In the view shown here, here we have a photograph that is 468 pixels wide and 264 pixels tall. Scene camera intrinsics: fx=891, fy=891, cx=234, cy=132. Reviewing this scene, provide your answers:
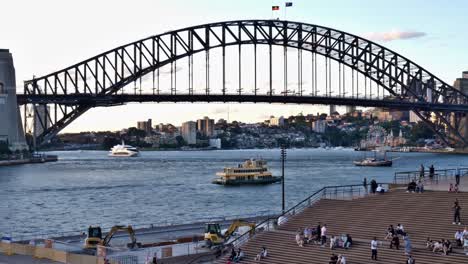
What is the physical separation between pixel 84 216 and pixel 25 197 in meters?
15.2

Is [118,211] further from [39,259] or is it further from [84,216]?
[39,259]

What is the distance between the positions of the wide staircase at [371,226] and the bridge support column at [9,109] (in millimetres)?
92600

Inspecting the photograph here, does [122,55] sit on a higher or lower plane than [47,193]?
higher

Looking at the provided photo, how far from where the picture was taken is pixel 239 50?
115750 mm

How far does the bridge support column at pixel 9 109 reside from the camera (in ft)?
395

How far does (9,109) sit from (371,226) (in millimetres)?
96814

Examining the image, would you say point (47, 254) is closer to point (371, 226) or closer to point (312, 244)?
point (312, 244)

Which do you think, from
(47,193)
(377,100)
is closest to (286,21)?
(377,100)

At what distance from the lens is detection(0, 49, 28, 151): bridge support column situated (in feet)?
395

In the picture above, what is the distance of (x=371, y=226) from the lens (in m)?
30.0

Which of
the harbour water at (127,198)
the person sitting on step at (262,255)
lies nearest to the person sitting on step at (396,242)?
the person sitting on step at (262,255)

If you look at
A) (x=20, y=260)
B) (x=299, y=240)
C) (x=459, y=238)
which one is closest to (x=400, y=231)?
(x=459, y=238)

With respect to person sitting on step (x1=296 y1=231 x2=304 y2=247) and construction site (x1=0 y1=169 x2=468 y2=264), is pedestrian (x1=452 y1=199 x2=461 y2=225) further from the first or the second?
person sitting on step (x1=296 y1=231 x2=304 y2=247)

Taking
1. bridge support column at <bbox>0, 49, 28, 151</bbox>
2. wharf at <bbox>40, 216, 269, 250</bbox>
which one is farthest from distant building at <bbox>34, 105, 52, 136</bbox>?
wharf at <bbox>40, 216, 269, 250</bbox>
